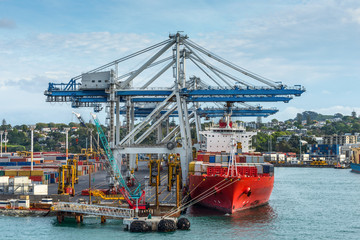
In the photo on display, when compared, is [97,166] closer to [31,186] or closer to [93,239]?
[31,186]

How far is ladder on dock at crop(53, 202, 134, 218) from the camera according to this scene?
4306 cm

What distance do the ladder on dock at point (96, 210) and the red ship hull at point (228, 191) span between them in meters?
9.50

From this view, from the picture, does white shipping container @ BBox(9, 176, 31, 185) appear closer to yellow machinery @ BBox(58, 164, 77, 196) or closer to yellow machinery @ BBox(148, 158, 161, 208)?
yellow machinery @ BBox(58, 164, 77, 196)

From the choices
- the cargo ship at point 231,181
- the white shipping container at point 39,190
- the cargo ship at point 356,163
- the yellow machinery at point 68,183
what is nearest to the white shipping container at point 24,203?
the white shipping container at point 39,190

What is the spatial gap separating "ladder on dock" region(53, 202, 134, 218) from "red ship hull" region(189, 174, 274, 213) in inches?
374

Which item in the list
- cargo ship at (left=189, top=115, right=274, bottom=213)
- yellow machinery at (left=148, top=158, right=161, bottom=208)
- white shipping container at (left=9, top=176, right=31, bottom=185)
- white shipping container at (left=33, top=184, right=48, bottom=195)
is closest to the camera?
yellow machinery at (left=148, top=158, right=161, bottom=208)

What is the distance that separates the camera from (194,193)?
176 ft

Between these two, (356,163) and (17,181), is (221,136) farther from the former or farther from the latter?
(356,163)

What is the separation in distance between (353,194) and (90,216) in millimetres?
41798

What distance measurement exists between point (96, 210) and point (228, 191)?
12468 millimetres

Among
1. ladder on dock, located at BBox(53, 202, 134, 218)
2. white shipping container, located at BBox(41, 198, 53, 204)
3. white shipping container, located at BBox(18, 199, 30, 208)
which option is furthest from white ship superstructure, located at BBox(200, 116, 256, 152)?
white shipping container, located at BBox(18, 199, 30, 208)

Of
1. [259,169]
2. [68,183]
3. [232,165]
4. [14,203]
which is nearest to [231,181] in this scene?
[232,165]

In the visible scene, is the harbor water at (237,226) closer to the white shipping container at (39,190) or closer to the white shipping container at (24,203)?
the white shipping container at (24,203)

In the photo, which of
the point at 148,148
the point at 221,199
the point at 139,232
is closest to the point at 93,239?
the point at 139,232
